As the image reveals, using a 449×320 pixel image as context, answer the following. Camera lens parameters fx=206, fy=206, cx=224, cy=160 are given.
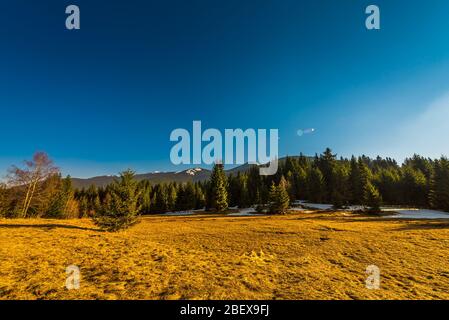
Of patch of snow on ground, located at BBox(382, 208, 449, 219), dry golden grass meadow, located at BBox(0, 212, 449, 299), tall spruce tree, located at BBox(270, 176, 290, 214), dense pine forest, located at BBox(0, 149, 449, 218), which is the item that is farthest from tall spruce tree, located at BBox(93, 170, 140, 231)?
patch of snow on ground, located at BBox(382, 208, 449, 219)

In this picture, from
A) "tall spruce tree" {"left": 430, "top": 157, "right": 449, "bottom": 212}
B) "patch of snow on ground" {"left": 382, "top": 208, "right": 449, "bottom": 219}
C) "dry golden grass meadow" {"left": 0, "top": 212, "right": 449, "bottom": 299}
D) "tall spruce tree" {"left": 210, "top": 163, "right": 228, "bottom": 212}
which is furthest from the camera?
"tall spruce tree" {"left": 210, "top": 163, "right": 228, "bottom": 212}

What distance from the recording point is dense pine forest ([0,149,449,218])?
31.1 metres

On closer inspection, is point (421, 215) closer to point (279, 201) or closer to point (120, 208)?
point (279, 201)

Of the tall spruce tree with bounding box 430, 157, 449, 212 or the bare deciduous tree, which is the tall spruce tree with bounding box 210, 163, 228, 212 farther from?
the tall spruce tree with bounding box 430, 157, 449, 212

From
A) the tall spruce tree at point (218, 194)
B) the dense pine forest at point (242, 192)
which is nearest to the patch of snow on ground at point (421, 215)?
the dense pine forest at point (242, 192)

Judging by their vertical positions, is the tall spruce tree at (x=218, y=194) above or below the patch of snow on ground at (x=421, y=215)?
above

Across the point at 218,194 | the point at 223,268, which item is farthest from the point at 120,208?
the point at 218,194

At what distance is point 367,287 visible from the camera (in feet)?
27.6

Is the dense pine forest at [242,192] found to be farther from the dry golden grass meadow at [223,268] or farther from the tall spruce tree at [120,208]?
the dry golden grass meadow at [223,268]

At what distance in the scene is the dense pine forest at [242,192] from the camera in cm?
3114

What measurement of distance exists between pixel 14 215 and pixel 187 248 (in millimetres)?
38373

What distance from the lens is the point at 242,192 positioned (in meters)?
72.6
